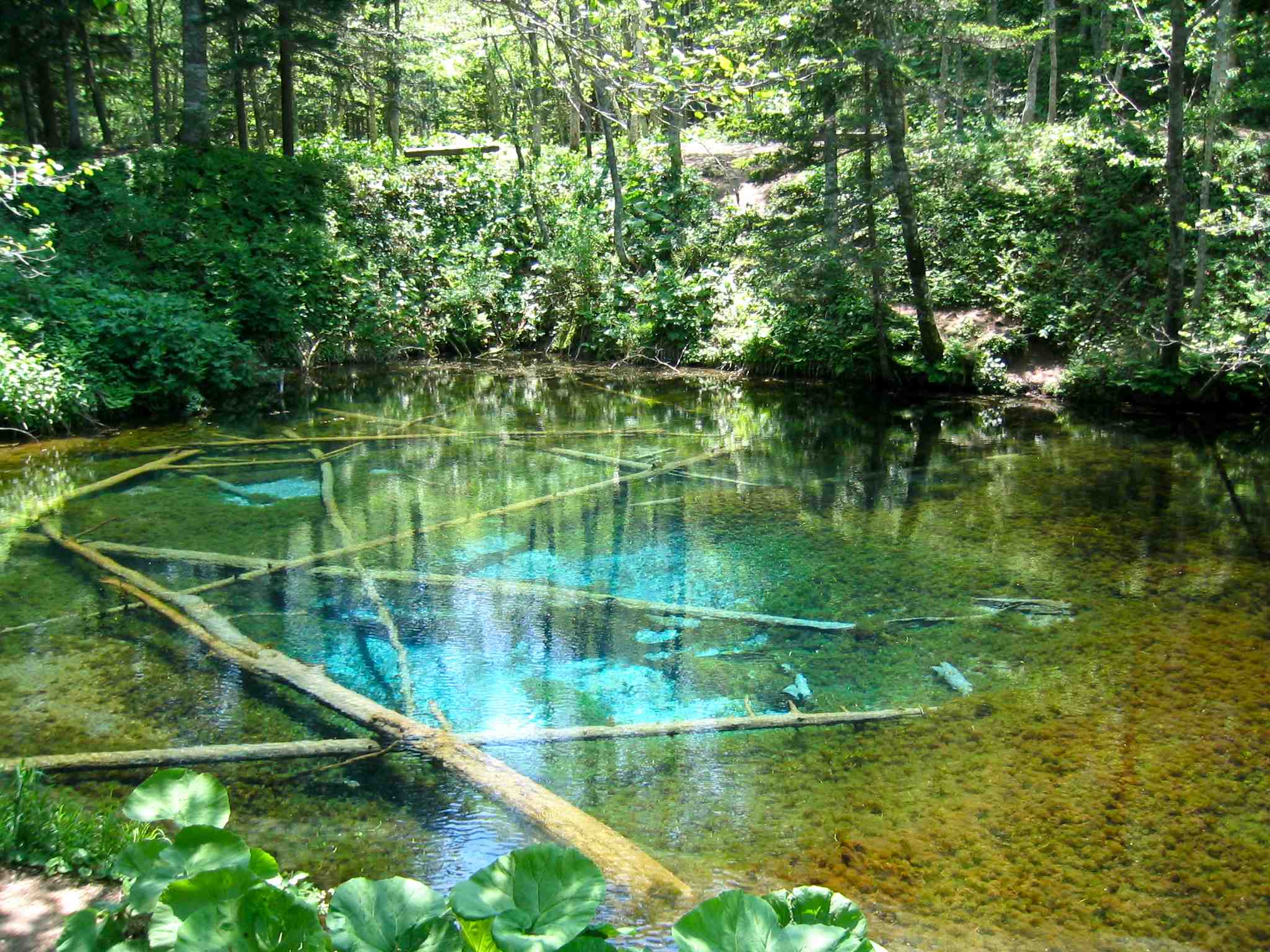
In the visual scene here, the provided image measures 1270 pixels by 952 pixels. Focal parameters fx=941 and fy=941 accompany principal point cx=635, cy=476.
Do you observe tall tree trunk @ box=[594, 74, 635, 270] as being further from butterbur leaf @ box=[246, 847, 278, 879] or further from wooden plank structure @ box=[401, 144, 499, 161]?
wooden plank structure @ box=[401, 144, 499, 161]

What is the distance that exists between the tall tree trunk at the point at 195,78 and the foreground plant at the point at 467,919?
19761 millimetres

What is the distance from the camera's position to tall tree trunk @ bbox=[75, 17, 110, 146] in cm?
1972

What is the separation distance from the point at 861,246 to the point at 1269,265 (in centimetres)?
584

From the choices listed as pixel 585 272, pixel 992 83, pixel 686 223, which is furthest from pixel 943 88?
pixel 992 83

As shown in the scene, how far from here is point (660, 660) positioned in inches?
256

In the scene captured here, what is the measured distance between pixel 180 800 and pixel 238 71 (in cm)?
2253

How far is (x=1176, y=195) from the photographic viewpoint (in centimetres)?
1307

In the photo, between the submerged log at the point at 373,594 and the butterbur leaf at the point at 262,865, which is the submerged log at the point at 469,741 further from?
the butterbur leaf at the point at 262,865

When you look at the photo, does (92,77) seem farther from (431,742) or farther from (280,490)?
(431,742)

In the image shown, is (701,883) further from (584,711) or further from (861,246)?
(861,246)

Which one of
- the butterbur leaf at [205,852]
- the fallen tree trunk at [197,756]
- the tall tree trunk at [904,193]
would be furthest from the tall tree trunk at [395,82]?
the butterbur leaf at [205,852]

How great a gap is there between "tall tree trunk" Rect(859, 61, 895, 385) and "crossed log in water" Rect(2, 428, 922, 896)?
8.56m

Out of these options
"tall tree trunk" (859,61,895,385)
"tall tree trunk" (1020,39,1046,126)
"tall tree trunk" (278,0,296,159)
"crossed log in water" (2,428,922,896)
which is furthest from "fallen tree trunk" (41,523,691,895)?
"tall tree trunk" (1020,39,1046,126)

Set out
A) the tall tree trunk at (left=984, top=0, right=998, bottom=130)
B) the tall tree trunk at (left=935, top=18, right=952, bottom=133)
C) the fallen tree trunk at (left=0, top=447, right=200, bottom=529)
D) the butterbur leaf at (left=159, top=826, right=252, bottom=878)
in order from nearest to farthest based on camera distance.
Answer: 1. the butterbur leaf at (left=159, top=826, right=252, bottom=878)
2. the fallen tree trunk at (left=0, top=447, right=200, bottom=529)
3. the tall tree trunk at (left=935, top=18, right=952, bottom=133)
4. the tall tree trunk at (left=984, top=0, right=998, bottom=130)
